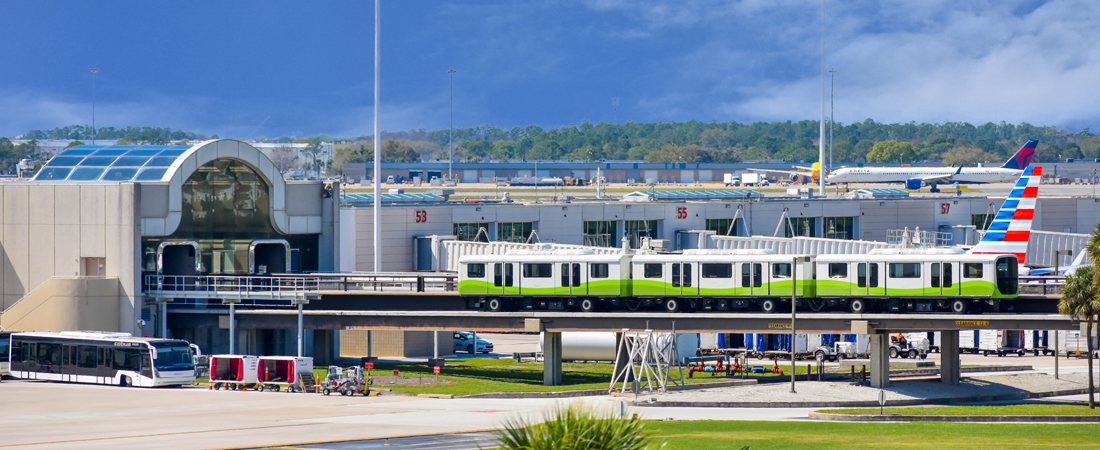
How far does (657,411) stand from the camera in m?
51.4

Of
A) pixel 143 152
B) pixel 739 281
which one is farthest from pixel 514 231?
pixel 739 281

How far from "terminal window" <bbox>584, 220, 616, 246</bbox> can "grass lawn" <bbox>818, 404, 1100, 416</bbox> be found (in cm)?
4914

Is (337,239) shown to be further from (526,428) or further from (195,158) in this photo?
(526,428)

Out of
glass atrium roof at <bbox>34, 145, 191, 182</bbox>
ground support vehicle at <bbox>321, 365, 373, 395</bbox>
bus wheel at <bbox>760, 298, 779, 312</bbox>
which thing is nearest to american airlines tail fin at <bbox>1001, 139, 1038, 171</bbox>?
bus wheel at <bbox>760, 298, 779, 312</bbox>

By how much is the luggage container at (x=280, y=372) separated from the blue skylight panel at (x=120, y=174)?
47.5 ft

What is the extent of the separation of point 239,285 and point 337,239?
11.6m

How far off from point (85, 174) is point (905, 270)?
40.8m

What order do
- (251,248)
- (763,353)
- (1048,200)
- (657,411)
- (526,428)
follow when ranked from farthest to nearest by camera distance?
(1048,200) → (763,353) → (251,248) → (657,411) → (526,428)

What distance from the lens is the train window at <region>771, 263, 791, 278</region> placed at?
56.4 m

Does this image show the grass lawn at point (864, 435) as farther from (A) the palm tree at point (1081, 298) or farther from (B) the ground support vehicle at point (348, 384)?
(B) the ground support vehicle at point (348, 384)

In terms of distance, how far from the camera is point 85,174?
210ft

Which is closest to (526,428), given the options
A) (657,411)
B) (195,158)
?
(657,411)

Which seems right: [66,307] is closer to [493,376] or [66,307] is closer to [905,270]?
[493,376]

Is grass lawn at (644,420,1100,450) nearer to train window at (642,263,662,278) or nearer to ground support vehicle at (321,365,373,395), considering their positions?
train window at (642,263,662,278)
